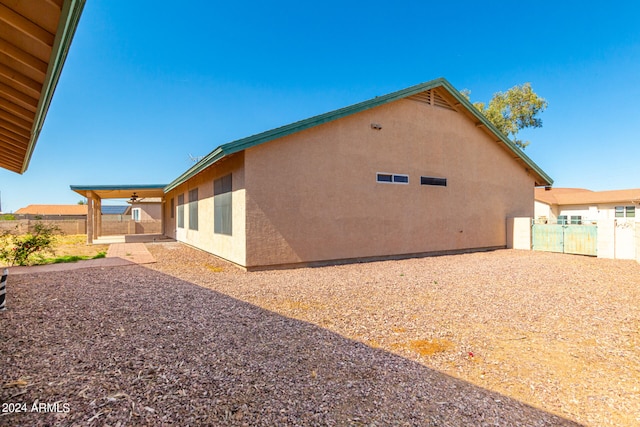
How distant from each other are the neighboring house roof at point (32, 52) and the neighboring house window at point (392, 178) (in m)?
9.15

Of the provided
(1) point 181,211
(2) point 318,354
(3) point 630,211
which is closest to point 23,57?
(2) point 318,354

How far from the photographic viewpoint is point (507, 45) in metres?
17.8

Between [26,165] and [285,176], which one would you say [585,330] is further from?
[26,165]

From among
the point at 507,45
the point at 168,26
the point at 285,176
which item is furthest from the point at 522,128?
the point at 168,26

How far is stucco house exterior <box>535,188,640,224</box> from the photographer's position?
24953 mm

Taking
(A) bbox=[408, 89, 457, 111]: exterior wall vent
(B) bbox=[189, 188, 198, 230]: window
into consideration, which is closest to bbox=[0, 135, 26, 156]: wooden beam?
(B) bbox=[189, 188, 198, 230]: window

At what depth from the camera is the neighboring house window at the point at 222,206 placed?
983cm

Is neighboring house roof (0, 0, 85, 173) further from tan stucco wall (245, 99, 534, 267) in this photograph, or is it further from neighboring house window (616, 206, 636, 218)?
neighboring house window (616, 206, 636, 218)

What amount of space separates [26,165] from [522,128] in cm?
3141

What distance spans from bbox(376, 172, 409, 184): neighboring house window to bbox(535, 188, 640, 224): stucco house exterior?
17.8 m

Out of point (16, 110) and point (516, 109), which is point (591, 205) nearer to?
point (516, 109)

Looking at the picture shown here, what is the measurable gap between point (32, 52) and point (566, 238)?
1738 centimetres

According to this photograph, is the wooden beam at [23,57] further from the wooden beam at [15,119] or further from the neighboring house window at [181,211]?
the neighboring house window at [181,211]

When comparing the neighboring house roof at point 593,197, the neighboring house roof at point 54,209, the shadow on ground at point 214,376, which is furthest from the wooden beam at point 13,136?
the neighboring house roof at point 54,209
